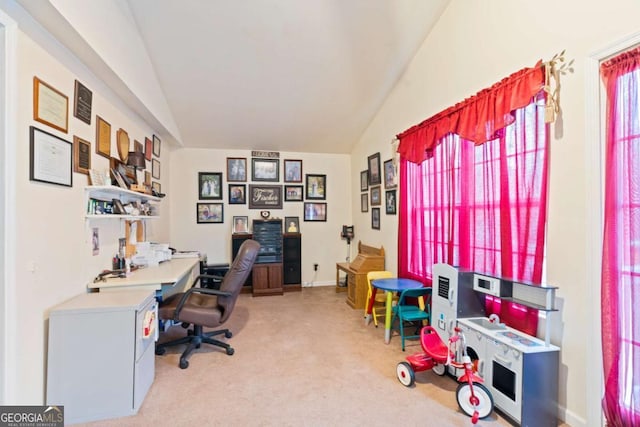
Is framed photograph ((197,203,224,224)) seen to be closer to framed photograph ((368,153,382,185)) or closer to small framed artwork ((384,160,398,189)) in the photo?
framed photograph ((368,153,382,185))

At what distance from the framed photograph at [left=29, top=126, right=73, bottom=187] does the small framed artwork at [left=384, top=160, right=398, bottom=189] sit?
3.34 meters

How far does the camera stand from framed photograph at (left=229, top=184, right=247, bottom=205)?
5.31m

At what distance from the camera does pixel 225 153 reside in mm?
5324

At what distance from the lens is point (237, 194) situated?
533 centimetres

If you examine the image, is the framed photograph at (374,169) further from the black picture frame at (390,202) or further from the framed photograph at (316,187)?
the framed photograph at (316,187)

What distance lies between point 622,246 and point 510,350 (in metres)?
0.84

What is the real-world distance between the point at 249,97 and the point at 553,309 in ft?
12.7

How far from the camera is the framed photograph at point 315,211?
5.66 m

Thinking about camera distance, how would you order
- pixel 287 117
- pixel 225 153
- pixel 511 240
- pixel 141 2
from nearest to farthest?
pixel 511 240 → pixel 141 2 → pixel 287 117 → pixel 225 153

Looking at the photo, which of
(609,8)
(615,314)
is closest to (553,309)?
(615,314)

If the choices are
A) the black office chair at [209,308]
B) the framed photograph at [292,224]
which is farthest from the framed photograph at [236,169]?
the black office chair at [209,308]

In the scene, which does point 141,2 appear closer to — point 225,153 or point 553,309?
point 225,153
